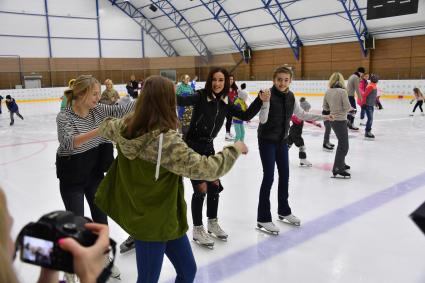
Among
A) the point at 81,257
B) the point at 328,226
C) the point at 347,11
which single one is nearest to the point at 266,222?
the point at 328,226

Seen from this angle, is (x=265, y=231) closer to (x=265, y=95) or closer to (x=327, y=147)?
(x=265, y=95)

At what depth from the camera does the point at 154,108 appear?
1.69 metres

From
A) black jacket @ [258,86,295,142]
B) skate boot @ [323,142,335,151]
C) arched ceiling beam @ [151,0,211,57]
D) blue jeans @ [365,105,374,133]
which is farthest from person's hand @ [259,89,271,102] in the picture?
arched ceiling beam @ [151,0,211,57]

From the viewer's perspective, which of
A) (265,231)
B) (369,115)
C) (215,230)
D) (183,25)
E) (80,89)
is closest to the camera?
(80,89)

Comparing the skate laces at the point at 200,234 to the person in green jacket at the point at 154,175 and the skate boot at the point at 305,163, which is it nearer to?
the person in green jacket at the point at 154,175

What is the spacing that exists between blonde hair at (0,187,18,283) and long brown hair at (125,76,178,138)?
91 cm

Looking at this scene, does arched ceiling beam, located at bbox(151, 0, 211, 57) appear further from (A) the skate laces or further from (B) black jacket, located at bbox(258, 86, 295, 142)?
(A) the skate laces

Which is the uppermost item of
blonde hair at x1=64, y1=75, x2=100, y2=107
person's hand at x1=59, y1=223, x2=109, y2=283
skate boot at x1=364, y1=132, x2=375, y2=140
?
blonde hair at x1=64, y1=75, x2=100, y2=107

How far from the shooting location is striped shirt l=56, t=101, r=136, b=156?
2447 mm

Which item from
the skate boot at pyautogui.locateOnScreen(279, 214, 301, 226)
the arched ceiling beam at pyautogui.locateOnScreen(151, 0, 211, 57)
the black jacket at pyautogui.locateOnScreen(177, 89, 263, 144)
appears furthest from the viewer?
the arched ceiling beam at pyautogui.locateOnScreen(151, 0, 211, 57)

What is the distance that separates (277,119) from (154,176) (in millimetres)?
1911

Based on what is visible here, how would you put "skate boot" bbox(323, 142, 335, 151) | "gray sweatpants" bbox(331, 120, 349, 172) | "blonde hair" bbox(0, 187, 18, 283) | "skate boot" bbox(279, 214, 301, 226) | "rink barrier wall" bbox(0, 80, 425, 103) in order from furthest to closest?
"rink barrier wall" bbox(0, 80, 425, 103)
"skate boot" bbox(323, 142, 335, 151)
"gray sweatpants" bbox(331, 120, 349, 172)
"skate boot" bbox(279, 214, 301, 226)
"blonde hair" bbox(0, 187, 18, 283)

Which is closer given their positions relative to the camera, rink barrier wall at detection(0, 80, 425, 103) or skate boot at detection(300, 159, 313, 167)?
skate boot at detection(300, 159, 313, 167)

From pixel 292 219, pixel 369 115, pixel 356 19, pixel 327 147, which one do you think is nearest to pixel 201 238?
pixel 292 219
